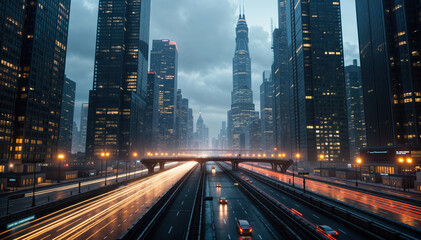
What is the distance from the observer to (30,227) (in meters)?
33.7

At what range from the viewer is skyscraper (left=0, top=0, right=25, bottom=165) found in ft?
307

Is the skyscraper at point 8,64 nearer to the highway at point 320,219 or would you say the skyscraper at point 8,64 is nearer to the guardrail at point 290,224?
the guardrail at point 290,224

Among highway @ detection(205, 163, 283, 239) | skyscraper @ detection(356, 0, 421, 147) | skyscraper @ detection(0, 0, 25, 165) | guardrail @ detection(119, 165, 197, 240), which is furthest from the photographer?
skyscraper @ detection(356, 0, 421, 147)

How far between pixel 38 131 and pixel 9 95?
24983 millimetres

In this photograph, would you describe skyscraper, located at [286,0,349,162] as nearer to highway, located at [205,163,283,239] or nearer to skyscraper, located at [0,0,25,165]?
highway, located at [205,163,283,239]

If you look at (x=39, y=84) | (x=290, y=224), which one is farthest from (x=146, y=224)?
(x=39, y=84)

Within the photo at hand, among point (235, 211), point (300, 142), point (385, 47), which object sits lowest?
point (235, 211)

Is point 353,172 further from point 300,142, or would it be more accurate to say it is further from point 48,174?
point 48,174

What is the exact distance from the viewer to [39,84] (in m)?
119

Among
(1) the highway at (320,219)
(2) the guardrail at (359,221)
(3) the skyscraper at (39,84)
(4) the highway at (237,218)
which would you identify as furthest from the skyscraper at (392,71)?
(3) the skyscraper at (39,84)

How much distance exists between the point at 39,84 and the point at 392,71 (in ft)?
631

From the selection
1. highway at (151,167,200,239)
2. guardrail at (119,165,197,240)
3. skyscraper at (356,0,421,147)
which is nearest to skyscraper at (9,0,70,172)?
highway at (151,167,200,239)

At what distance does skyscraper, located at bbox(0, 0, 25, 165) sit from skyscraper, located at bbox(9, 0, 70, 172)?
2.12 metres

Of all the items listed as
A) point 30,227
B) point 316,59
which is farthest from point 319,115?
point 30,227
